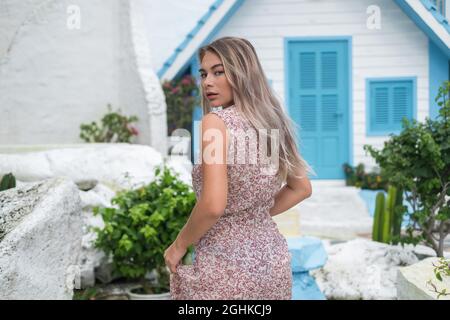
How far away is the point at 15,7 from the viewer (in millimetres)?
7414

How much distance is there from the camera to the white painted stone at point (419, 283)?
2678mm

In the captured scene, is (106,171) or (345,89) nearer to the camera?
(106,171)

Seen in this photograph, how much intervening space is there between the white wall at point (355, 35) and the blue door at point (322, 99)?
153 mm

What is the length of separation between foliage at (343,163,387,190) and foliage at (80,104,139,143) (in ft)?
10.9

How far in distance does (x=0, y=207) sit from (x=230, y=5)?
624cm

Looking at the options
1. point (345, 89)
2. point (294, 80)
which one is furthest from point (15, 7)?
point (345, 89)

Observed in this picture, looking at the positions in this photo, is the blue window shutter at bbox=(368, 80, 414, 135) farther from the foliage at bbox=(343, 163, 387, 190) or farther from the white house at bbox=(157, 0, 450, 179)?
the foliage at bbox=(343, 163, 387, 190)

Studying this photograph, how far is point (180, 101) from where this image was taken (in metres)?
8.75

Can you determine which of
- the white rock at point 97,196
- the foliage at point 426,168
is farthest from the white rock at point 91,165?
the foliage at point 426,168

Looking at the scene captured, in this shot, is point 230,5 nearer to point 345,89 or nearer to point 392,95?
point 345,89

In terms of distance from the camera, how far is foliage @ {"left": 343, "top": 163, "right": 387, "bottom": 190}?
8.76 m

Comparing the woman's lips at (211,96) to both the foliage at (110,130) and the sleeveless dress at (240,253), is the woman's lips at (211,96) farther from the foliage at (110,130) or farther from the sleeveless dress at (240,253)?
the foliage at (110,130)

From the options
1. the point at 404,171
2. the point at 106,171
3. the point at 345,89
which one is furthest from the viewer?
the point at 345,89

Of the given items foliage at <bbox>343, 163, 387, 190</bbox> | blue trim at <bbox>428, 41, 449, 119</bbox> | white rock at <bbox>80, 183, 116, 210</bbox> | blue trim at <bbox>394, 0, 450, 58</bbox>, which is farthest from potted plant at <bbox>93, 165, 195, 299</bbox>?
blue trim at <bbox>428, 41, 449, 119</bbox>
